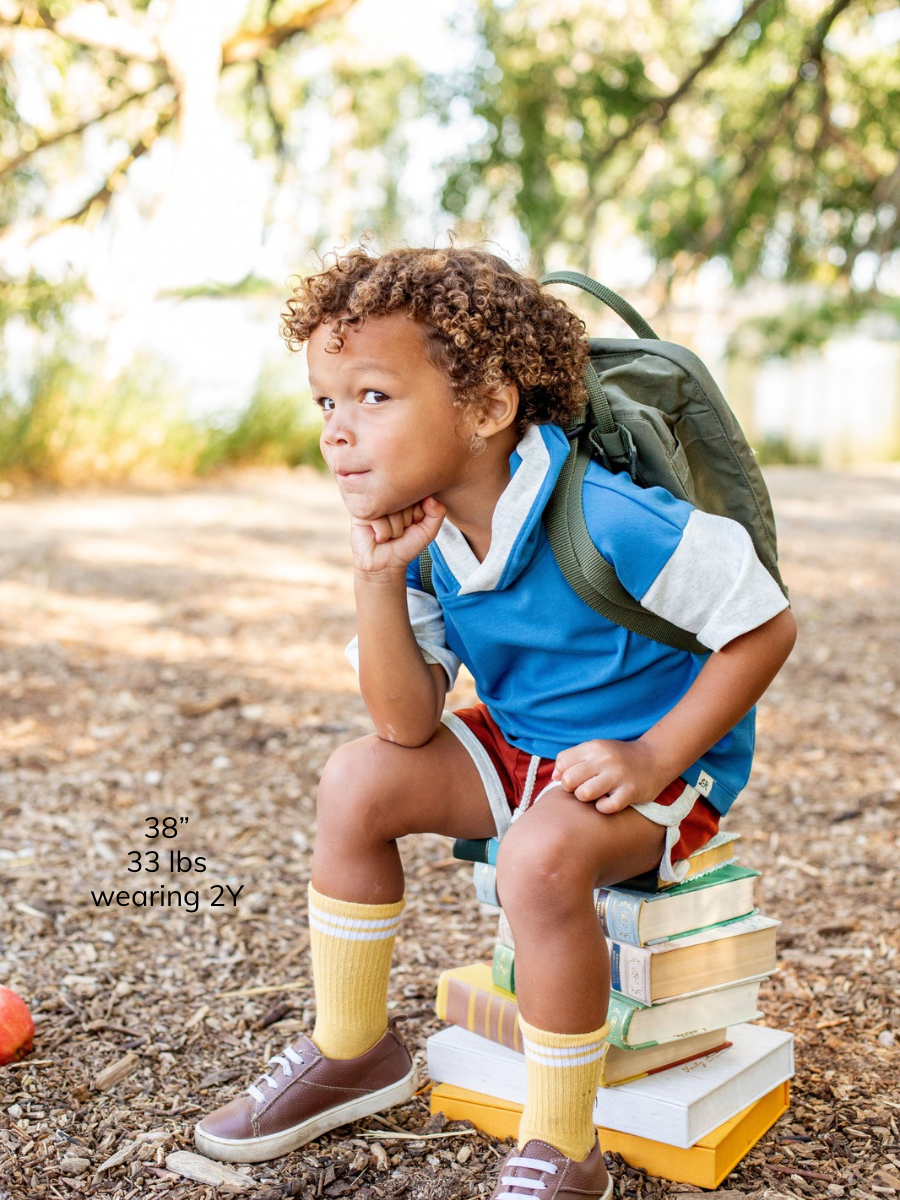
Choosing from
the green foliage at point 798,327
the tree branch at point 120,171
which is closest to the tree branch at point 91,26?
the tree branch at point 120,171

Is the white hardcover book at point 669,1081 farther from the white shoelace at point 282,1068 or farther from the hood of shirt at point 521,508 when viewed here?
the hood of shirt at point 521,508

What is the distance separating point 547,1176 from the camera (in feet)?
4.77

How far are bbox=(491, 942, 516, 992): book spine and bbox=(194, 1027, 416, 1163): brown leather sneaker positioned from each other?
192 millimetres

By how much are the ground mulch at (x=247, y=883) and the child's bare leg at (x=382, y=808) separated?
416 millimetres

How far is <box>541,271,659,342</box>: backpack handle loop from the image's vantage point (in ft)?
5.57

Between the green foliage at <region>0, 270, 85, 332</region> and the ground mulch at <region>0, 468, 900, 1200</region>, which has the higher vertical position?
the green foliage at <region>0, 270, 85, 332</region>

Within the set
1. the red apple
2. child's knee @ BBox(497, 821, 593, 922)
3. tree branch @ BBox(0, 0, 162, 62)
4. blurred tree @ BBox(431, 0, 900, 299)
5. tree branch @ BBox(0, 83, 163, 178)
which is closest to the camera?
child's knee @ BBox(497, 821, 593, 922)

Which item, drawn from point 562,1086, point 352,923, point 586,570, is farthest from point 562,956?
point 586,570

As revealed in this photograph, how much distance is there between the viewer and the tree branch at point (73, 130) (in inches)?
405

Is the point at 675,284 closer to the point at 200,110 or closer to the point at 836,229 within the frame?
the point at 836,229

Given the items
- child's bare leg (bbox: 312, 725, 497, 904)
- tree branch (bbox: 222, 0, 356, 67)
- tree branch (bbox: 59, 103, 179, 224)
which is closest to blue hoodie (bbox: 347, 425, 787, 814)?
child's bare leg (bbox: 312, 725, 497, 904)

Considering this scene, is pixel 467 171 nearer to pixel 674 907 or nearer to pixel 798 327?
pixel 798 327

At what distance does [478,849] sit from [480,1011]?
0.26 metres

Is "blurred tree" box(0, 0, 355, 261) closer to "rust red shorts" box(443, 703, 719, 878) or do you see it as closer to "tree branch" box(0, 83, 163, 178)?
"tree branch" box(0, 83, 163, 178)
